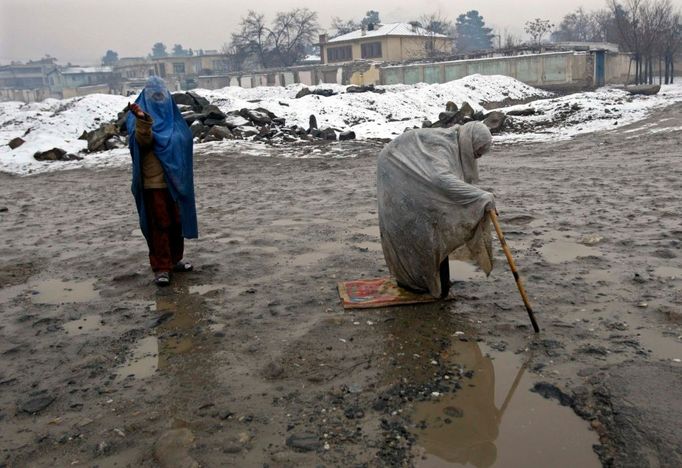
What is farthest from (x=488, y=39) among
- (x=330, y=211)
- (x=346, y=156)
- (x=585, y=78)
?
(x=330, y=211)

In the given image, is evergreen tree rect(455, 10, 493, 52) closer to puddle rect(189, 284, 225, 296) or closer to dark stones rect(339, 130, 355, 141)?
dark stones rect(339, 130, 355, 141)

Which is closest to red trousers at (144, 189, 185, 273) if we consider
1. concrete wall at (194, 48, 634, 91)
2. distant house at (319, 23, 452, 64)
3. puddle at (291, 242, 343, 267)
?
puddle at (291, 242, 343, 267)

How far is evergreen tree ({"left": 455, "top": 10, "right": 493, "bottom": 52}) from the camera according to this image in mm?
87625

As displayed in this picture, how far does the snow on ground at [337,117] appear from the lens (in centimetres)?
1423

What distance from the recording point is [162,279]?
188 inches

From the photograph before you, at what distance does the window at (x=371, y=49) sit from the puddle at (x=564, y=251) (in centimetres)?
4699

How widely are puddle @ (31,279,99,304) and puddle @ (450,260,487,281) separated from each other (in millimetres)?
2866

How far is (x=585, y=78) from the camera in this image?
31.2 metres

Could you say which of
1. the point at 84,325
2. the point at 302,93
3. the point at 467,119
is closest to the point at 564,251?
the point at 84,325

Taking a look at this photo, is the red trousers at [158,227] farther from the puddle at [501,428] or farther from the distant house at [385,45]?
the distant house at [385,45]

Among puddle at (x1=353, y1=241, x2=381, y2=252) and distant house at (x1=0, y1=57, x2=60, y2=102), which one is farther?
distant house at (x1=0, y1=57, x2=60, y2=102)

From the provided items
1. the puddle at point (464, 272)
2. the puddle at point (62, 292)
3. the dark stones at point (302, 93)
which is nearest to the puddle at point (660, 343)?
the puddle at point (464, 272)

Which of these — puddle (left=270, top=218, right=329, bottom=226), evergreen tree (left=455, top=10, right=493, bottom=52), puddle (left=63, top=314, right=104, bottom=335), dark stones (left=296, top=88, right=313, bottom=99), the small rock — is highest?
evergreen tree (left=455, top=10, right=493, bottom=52)

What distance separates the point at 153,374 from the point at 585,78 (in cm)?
3249
